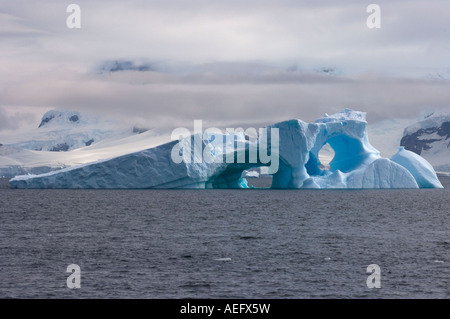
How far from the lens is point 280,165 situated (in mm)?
52625

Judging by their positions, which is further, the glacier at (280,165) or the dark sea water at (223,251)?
the glacier at (280,165)

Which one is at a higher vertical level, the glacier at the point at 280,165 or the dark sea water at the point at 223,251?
the glacier at the point at 280,165

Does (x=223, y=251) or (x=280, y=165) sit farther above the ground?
(x=280, y=165)

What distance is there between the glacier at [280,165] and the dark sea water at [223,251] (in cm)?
745

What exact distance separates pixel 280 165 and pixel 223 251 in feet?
94.9

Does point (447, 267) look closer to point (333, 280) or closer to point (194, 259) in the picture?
point (333, 280)

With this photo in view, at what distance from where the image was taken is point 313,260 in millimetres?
22438

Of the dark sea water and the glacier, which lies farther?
the glacier

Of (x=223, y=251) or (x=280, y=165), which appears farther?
(x=280, y=165)

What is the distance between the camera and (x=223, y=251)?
79.1 ft

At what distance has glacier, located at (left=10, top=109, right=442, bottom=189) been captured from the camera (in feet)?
161

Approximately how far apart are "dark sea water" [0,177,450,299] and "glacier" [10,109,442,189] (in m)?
7.45

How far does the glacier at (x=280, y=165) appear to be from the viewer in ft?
161

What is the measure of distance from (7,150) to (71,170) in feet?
289
